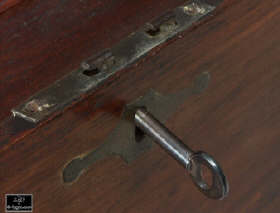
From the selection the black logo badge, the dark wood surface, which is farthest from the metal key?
the black logo badge

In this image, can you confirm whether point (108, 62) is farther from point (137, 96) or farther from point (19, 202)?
point (19, 202)

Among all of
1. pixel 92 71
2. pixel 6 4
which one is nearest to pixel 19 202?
pixel 92 71

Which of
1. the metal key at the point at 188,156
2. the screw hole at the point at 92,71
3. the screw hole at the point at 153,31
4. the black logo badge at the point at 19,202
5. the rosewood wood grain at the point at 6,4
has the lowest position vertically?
the black logo badge at the point at 19,202

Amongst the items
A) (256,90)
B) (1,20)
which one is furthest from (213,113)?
(1,20)

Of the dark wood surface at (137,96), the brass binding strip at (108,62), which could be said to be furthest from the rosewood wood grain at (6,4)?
the brass binding strip at (108,62)

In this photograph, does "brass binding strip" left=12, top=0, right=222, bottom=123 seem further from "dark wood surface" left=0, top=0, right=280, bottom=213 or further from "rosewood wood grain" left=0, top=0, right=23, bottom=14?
"rosewood wood grain" left=0, top=0, right=23, bottom=14

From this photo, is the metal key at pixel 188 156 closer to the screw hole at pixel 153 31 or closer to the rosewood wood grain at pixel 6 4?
the screw hole at pixel 153 31

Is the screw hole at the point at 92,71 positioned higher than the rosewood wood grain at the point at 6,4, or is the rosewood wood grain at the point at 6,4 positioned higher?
the rosewood wood grain at the point at 6,4

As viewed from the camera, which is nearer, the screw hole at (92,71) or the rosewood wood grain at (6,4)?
the screw hole at (92,71)
